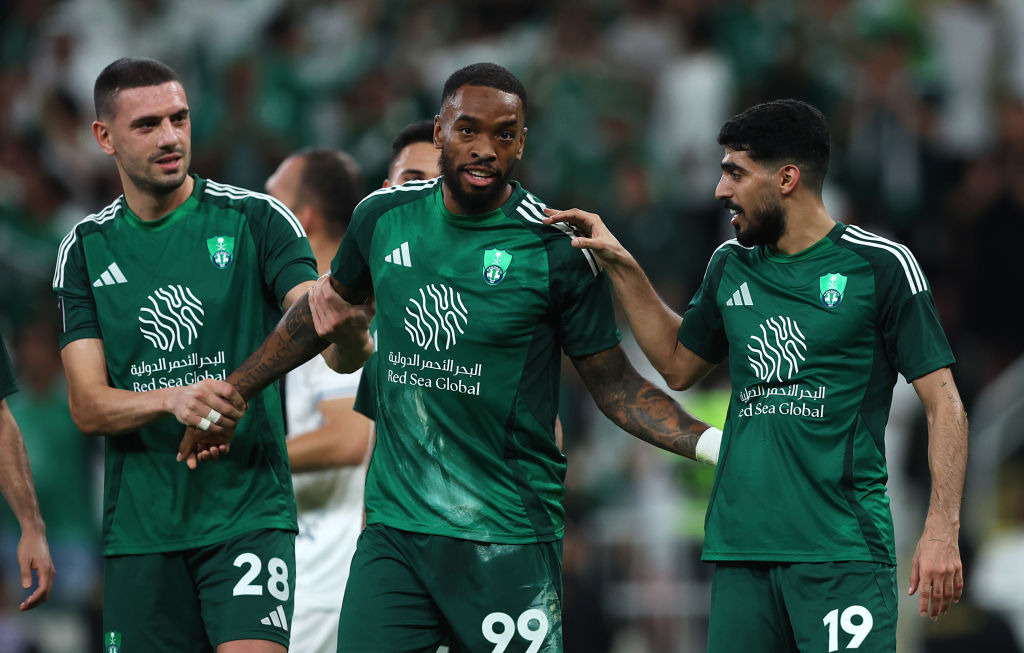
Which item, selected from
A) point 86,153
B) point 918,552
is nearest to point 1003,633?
point 918,552

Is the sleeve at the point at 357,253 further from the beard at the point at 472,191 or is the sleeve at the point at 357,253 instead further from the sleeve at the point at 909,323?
the sleeve at the point at 909,323

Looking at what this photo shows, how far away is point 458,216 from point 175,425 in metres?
1.48

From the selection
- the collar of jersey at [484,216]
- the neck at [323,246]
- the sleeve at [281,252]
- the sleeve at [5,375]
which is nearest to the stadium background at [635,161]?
the neck at [323,246]

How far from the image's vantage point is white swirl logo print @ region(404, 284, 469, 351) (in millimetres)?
5480

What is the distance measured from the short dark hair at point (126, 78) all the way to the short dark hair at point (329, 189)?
1.16m

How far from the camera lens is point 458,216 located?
5.59 metres

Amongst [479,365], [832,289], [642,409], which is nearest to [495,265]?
[479,365]

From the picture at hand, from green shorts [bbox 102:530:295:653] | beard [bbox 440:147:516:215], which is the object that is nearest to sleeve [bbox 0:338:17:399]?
green shorts [bbox 102:530:295:653]

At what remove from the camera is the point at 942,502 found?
5.30 m

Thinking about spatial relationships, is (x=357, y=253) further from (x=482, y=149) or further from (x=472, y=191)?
(x=482, y=149)

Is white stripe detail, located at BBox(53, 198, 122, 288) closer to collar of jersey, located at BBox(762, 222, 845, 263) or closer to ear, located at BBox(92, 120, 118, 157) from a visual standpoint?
ear, located at BBox(92, 120, 118, 157)

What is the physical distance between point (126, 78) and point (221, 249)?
0.86m

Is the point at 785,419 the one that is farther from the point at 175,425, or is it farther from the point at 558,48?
the point at 558,48

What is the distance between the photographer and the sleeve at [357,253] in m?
5.73
